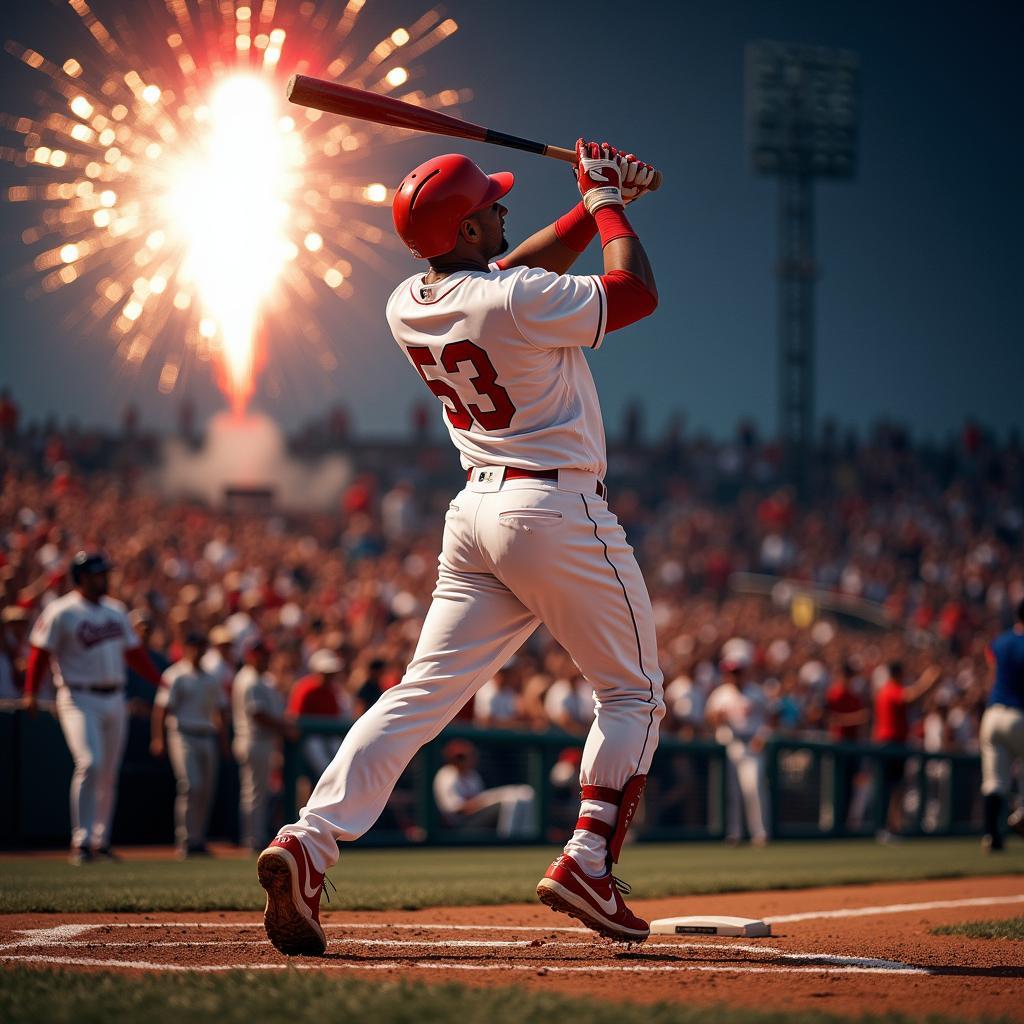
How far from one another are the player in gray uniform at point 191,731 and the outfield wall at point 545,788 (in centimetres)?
63

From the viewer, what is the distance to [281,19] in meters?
19.3

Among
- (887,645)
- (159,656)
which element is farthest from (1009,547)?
(159,656)

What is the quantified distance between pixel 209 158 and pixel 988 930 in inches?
615

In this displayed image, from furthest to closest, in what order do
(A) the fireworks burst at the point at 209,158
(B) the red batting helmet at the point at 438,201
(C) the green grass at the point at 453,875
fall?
1. (A) the fireworks burst at the point at 209,158
2. (C) the green grass at the point at 453,875
3. (B) the red batting helmet at the point at 438,201

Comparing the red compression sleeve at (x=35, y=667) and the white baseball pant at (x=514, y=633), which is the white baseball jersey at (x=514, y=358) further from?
the red compression sleeve at (x=35, y=667)

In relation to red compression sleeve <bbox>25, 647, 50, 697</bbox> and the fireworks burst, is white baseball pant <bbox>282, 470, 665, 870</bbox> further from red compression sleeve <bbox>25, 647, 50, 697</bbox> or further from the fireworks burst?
the fireworks burst

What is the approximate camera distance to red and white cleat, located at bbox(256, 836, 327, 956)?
159 inches

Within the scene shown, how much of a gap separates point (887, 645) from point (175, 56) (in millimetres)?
13394

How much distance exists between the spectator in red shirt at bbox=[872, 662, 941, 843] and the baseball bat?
11887 millimetres

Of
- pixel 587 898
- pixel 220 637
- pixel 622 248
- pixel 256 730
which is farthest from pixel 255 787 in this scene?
pixel 622 248

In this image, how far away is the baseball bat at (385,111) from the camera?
4.90 metres

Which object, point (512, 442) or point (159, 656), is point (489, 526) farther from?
point (159, 656)

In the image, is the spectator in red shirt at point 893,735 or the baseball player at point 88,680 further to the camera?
the spectator in red shirt at point 893,735

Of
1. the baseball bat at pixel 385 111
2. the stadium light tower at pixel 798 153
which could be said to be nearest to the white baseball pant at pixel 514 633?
the baseball bat at pixel 385 111
